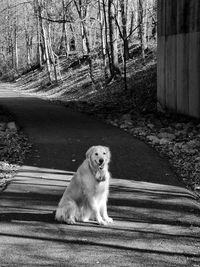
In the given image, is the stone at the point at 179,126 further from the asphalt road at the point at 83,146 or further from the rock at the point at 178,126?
the asphalt road at the point at 83,146

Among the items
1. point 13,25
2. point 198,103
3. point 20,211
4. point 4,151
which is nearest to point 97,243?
point 20,211

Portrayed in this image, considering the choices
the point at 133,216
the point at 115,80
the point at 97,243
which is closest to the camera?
the point at 97,243

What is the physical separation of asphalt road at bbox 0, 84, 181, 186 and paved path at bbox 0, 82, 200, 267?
3 cm

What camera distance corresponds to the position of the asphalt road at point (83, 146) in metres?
11.2

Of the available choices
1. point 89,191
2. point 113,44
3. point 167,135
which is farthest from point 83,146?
point 113,44

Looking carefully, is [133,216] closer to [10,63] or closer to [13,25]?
[13,25]

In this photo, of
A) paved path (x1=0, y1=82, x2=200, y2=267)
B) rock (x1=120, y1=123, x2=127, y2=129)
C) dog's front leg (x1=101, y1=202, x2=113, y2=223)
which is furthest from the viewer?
rock (x1=120, y1=123, x2=127, y2=129)

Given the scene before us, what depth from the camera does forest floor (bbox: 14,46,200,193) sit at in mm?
12305

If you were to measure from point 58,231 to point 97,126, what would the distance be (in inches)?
428

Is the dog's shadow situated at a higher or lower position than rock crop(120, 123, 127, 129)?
higher

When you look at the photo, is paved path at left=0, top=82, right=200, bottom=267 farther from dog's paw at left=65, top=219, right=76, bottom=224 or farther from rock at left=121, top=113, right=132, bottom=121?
rock at left=121, top=113, right=132, bottom=121

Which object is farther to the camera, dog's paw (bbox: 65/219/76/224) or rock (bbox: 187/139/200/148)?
rock (bbox: 187/139/200/148)

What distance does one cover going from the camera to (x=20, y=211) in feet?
27.5

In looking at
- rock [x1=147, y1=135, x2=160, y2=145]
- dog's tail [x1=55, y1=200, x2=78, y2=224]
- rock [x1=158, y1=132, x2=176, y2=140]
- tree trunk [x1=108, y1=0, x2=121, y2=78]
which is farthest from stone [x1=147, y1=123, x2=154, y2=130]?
tree trunk [x1=108, y1=0, x2=121, y2=78]
